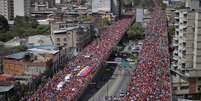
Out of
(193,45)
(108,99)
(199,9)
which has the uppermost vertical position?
(199,9)

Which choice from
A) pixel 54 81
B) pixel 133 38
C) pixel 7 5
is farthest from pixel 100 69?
pixel 7 5

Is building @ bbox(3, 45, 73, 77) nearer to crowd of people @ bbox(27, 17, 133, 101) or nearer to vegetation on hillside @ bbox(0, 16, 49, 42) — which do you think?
crowd of people @ bbox(27, 17, 133, 101)

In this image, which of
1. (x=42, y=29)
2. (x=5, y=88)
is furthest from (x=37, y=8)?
(x=5, y=88)

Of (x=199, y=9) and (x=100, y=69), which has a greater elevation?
(x=199, y=9)

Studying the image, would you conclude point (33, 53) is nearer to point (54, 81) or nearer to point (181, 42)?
point (54, 81)

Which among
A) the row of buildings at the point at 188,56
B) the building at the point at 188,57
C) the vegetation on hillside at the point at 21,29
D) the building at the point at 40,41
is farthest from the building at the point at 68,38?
the building at the point at 188,57

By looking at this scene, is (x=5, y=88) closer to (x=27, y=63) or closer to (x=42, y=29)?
(x=27, y=63)
